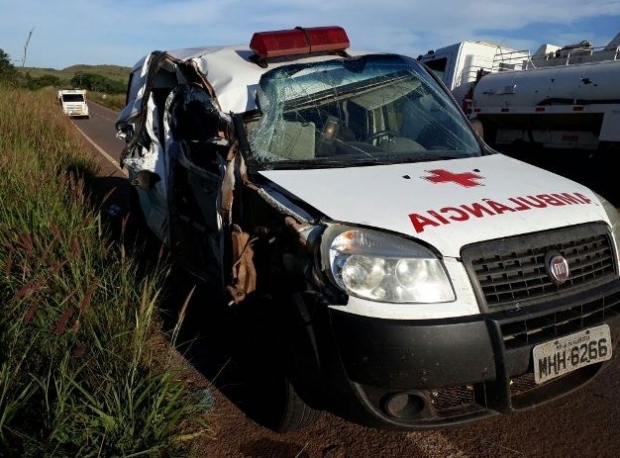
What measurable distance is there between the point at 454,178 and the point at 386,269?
2.81 feet

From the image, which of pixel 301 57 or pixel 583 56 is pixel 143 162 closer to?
pixel 301 57

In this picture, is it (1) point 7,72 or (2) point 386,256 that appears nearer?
(2) point 386,256

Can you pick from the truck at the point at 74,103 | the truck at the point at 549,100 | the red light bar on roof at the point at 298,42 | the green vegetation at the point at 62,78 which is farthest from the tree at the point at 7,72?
the truck at the point at 74,103

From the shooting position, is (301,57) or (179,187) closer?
(301,57)

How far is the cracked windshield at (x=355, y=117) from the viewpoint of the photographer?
331 cm

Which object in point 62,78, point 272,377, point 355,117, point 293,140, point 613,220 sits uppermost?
point 62,78

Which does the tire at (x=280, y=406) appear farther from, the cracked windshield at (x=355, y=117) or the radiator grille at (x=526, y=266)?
the cracked windshield at (x=355, y=117)

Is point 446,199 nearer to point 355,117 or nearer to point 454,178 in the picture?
point 454,178

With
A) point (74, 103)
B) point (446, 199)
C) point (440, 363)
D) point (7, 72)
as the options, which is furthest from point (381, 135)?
point (74, 103)

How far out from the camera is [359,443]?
2.88 meters

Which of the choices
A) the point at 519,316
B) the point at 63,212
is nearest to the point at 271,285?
the point at 519,316

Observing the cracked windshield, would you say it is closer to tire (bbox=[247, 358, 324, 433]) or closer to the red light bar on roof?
the red light bar on roof

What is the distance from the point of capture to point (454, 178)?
2984 mm

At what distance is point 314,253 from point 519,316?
856mm
